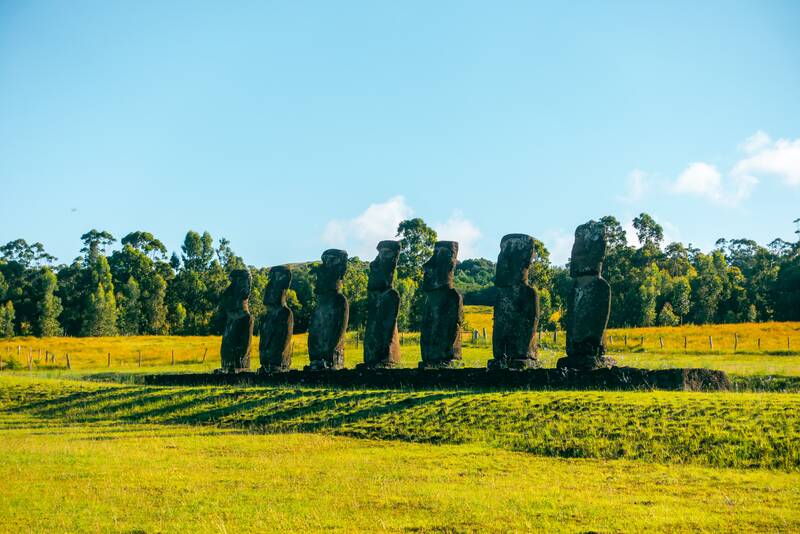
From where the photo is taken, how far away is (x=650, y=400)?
14.1 meters

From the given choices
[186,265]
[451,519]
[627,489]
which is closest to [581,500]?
[627,489]

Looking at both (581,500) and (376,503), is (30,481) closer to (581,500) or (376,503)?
(376,503)

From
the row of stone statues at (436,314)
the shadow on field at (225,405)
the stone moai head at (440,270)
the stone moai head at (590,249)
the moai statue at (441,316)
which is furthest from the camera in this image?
the stone moai head at (440,270)

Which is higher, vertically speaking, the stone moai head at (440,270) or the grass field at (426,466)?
the stone moai head at (440,270)

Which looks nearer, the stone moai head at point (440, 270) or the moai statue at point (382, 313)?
the stone moai head at point (440, 270)

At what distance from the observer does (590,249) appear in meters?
18.3

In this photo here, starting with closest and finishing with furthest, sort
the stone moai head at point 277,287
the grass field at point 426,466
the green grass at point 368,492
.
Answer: the green grass at point 368,492
the grass field at point 426,466
the stone moai head at point 277,287

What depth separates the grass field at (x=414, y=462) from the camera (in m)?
9.27

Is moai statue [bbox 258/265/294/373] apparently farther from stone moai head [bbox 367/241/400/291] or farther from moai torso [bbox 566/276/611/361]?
moai torso [bbox 566/276/611/361]

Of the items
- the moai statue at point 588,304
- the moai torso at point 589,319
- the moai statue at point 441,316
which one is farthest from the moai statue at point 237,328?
the moai torso at point 589,319

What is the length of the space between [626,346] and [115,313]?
5292cm

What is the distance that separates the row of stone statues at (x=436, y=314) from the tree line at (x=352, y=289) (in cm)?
2646

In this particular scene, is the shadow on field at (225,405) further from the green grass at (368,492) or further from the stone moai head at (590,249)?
the stone moai head at (590,249)

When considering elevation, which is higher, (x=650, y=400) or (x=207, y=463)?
(x=650, y=400)
